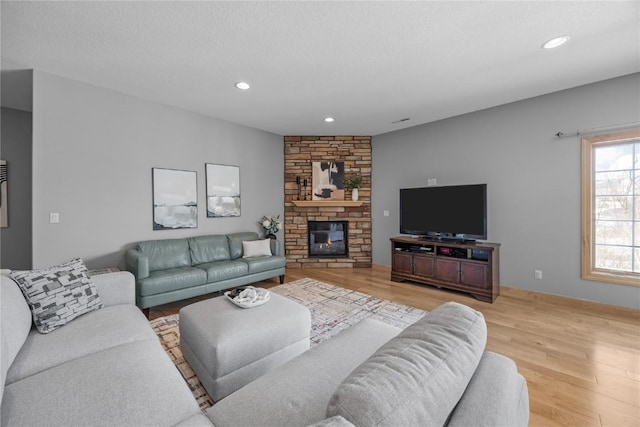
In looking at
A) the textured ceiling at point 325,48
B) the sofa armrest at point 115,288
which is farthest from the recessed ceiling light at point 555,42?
the sofa armrest at point 115,288

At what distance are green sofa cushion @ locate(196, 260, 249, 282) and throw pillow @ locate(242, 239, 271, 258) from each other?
46cm

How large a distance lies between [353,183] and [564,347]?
3.65 m

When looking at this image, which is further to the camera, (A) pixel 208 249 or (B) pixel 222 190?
(B) pixel 222 190

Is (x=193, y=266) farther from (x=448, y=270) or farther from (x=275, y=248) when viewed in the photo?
(x=448, y=270)

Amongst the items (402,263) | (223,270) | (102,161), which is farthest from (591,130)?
(102,161)

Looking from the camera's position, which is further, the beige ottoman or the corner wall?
the corner wall

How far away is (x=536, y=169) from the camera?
341cm

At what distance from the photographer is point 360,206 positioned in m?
5.29

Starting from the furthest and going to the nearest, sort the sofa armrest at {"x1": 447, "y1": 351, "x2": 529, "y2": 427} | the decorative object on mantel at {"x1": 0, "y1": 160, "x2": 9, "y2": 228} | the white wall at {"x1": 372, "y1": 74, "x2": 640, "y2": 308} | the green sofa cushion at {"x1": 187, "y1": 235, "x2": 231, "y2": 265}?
the green sofa cushion at {"x1": 187, "y1": 235, "x2": 231, "y2": 265}
the decorative object on mantel at {"x1": 0, "y1": 160, "x2": 9, "y2": 228}
the white wall at {"x1": 372, "y1": 74, "x2": 640, "y2": 308}
the sofa armrest at {"x1": 447, "y1": 351, "x2": 529, "y2": 427}

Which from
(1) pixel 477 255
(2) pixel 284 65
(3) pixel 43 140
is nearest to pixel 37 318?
(3) pixel 43 140

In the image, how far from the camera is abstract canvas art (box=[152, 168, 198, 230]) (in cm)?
361

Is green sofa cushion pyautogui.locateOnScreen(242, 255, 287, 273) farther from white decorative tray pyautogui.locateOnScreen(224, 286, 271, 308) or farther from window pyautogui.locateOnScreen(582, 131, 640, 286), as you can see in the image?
window pyautogui.locateOnScreen(582, 131, 640, 286)

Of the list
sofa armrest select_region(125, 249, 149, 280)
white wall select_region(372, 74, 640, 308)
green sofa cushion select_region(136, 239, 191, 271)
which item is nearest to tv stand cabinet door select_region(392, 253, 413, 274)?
white wall select_region(372, 74, 640, 308)

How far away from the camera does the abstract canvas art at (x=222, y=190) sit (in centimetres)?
418
